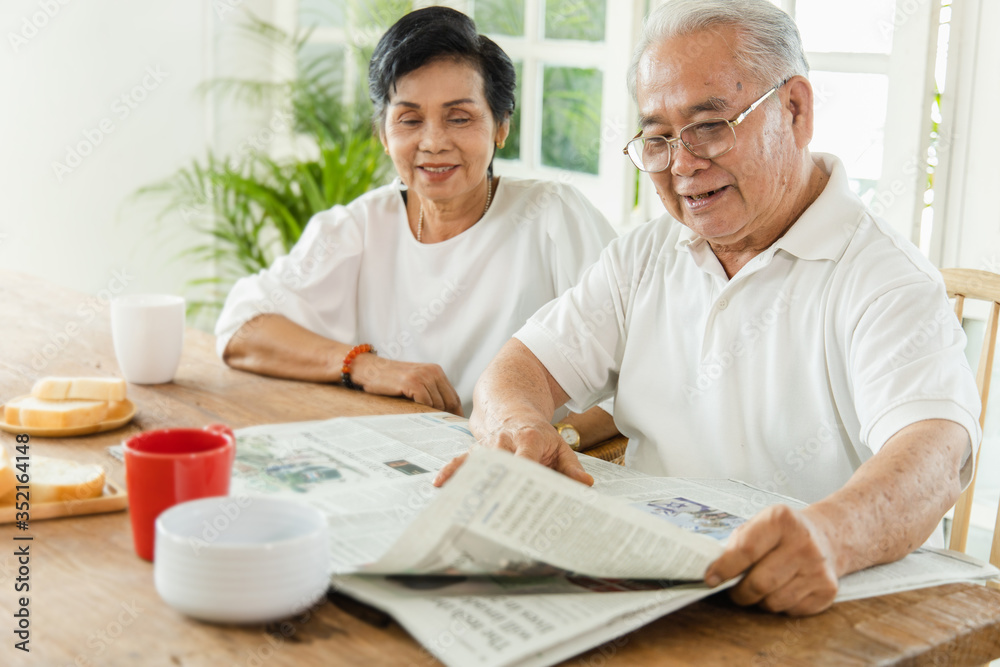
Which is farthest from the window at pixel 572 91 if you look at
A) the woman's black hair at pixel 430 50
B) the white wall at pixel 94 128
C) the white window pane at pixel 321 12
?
the white wall at pixel 94 128

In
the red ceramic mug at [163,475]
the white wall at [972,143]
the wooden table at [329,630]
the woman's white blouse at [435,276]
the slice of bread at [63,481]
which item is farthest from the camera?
the woman's white blouse at [435,276]

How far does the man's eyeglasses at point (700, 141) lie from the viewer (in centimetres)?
136

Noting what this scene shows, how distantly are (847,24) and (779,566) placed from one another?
1.62 m

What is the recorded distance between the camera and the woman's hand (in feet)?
5.55

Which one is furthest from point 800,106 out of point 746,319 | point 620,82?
point 620,82

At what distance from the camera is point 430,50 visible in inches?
74.7

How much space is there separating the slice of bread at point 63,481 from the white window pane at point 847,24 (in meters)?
1.76

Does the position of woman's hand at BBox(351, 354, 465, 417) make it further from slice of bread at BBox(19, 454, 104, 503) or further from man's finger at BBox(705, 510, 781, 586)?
man's finger at BBox(705, 510, 781, 586)

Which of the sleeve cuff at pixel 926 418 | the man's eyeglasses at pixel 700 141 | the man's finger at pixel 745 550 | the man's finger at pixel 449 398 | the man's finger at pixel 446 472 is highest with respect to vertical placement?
the man's eyeglasses at pixel 700 141

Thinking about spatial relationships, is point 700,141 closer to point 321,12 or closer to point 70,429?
point 70,429

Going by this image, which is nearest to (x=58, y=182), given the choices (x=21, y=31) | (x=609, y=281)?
(x=21, y=31)

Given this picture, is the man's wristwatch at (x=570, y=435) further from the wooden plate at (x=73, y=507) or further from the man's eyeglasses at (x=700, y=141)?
the wooden plate at (x=73, y=507)

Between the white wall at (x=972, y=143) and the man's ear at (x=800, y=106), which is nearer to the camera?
the man's ear at (x=800, y=106)

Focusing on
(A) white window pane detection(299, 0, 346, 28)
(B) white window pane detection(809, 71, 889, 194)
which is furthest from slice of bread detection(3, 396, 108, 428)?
(A) white window pane detection(299, 0, 346, 28)
